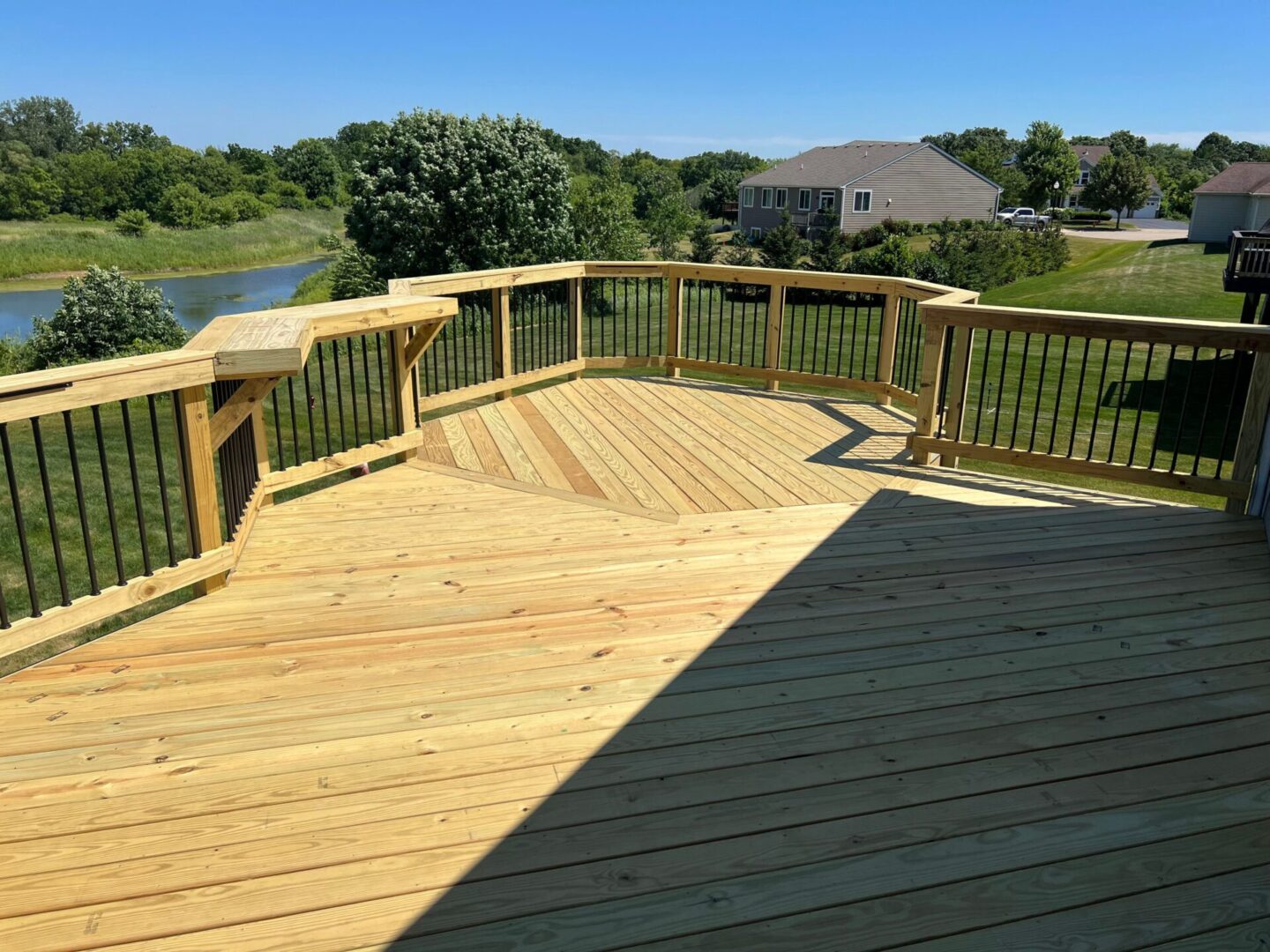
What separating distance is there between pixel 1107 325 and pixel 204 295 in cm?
3415

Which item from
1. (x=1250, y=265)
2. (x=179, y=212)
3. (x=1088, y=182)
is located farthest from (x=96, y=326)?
(x=1088, y=182)

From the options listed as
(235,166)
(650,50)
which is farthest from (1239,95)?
(235,166)

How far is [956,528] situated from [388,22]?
6411cm

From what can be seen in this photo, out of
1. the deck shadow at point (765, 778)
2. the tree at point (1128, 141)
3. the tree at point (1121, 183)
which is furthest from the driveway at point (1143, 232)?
the deck shadow at point (765, 778)

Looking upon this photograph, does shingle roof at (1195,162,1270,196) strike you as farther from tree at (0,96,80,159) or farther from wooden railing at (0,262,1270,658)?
tree at (0,96,80,159)

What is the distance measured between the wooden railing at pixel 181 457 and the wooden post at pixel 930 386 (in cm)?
275

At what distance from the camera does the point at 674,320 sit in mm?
7434

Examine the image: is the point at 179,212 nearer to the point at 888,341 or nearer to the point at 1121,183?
the point at 888,341

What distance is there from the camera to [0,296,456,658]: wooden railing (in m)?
2.84

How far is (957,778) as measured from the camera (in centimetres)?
231

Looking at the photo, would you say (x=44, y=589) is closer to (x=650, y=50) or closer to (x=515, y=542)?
(x=515, y=542)

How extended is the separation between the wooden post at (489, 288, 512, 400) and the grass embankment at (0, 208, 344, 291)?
3182cm

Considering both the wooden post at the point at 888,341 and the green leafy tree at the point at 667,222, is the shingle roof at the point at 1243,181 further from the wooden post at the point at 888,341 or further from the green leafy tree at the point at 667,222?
the wooden post at the point at 888,341

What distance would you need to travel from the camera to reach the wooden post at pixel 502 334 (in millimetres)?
6246
